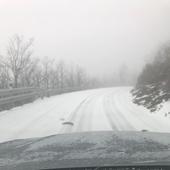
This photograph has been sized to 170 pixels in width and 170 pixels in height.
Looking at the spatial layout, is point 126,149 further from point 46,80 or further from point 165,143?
point 46,80

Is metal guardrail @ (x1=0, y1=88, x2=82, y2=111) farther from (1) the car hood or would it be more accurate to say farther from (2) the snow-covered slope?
(1) the car hood

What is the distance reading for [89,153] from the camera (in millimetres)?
2756

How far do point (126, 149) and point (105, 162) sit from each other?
53cm

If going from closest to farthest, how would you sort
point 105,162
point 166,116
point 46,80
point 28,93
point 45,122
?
point 105,162, point 45,122, point 166,116, point 28,93, point 46,80

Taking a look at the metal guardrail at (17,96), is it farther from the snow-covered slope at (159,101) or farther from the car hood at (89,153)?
the car hood at (89,153)

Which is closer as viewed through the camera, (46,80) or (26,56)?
(26,56)

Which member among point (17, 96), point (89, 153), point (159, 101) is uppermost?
point (17, 96)

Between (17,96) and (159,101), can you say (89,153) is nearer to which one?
(17,96)

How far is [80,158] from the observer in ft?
8.48

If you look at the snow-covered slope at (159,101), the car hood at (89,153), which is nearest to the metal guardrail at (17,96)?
the snow-covered slope at (159,101)

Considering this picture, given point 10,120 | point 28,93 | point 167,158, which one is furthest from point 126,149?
point 28,93

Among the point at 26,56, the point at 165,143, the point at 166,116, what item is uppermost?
the point at 26,56

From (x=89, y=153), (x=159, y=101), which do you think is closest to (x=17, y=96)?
(x=159, y=101)

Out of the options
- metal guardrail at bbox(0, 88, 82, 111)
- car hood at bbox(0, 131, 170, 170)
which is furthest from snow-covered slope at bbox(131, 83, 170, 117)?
car hood at bbox(0, 131, 170, 170)
